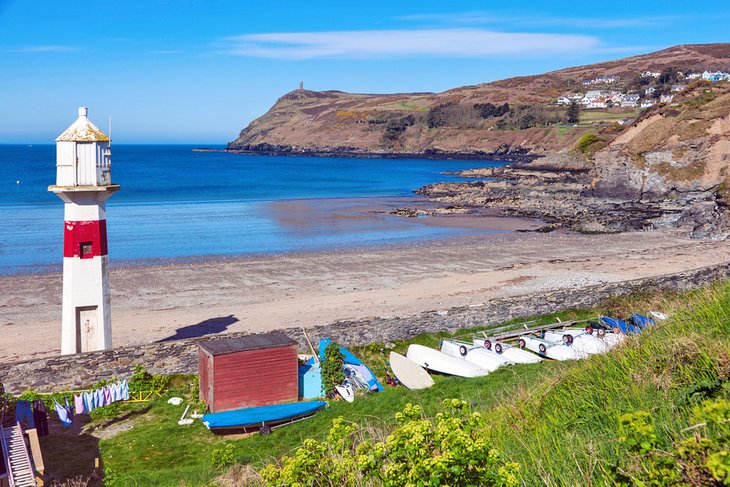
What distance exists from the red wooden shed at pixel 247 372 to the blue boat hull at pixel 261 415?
0.44 meters

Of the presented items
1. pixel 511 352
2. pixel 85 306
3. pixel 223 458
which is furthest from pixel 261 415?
pixel 511 352

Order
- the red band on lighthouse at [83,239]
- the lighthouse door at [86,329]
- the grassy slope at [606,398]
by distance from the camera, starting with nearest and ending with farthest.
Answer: the grassy slope at [606,398] → the red band on lighthouse at [83,239] → the lighthouse door at [86,329]

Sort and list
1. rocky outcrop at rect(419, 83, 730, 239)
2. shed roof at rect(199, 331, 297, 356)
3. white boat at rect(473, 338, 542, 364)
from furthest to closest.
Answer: rocky outcrop at rect(419, 83, 730, 239) < white boat at rect(473, 338, 542, 364) < shed roof at rect(199, 331, 297, 356)

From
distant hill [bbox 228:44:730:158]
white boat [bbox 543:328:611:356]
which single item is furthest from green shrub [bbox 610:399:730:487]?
distant hill [bbox 228:44:730:158]

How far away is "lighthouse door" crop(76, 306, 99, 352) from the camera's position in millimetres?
16109

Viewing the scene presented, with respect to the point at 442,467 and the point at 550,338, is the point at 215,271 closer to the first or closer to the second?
the point at 550,338

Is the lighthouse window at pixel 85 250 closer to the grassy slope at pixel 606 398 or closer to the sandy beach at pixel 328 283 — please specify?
the sandy beach at pixel 328 283

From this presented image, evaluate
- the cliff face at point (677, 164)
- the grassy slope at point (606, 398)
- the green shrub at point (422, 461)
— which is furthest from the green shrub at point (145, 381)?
the cliff face at point (677, 164)

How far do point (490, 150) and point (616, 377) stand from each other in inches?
5966

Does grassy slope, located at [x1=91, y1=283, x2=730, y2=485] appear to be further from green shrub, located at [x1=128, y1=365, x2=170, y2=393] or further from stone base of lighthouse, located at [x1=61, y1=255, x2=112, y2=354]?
stone base of lighthouse, located at [x1=61, y1=255, x2=112, y2=354]

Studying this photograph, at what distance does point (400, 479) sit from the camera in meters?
4.84

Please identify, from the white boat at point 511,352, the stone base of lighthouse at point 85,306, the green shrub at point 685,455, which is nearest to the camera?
the green shrub at point 685,455

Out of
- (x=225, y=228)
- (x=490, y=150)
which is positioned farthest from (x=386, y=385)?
(x=490, y=150)

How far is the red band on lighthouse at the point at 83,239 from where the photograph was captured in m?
15.6
